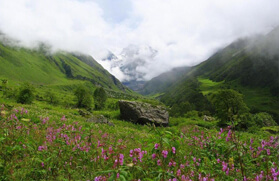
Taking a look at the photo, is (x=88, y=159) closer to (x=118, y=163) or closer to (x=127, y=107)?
(x=118, y=163)

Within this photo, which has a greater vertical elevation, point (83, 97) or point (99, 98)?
point (99, 98)

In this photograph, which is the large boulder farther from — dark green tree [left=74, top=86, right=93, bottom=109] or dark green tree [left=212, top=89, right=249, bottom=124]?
dark green tree [left=74, top=86, right=93, bottom=109]

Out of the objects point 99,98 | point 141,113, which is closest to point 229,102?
point 141,113

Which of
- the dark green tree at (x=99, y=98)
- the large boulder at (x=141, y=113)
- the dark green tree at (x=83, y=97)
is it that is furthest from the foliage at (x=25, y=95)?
the dark green tree at (x=99, y=98)

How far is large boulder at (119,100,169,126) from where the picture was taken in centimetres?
2615

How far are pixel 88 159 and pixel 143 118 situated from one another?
21478mm

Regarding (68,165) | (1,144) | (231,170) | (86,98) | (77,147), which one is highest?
(86,98)

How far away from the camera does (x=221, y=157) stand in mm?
4977

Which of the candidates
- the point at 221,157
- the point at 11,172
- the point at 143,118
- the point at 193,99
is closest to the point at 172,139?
the point at 221,157

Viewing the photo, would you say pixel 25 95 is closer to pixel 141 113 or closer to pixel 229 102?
pixel 141 113

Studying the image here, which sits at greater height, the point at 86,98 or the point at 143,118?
the point at 86,98

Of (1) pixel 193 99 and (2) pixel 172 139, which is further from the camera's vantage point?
(1) pixel 193 99

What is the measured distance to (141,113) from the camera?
87.1 ft

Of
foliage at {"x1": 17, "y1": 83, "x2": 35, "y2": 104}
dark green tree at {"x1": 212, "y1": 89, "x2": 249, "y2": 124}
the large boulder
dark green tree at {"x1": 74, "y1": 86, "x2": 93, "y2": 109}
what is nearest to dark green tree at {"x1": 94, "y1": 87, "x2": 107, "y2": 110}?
dark green tree at {"x1": 74, "y1": 86, "x2": 93, "y2": 109}
